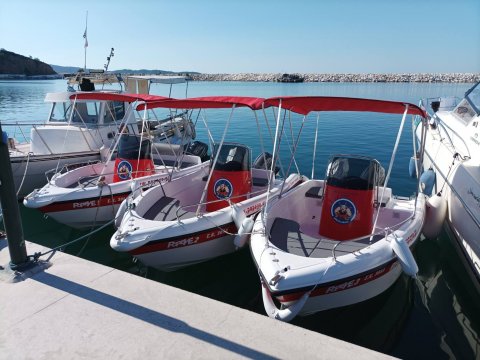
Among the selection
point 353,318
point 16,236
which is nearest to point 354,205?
point 353,318

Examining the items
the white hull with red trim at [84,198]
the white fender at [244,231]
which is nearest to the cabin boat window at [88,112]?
the white hull with red trim at [84,198]

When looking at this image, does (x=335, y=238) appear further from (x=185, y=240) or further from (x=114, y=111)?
(x=114, y=111)

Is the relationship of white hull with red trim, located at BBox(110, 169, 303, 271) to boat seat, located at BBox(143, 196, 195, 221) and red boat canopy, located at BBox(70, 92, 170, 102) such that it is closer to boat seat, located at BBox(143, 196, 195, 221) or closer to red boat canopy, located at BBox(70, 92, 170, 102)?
boat seat, located at BBox(143, 196, 195, 221)

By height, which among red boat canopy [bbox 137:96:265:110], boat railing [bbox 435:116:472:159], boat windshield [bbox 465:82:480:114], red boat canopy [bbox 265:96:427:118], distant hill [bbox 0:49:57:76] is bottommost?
distant hill [bbox 0:49:57:76]

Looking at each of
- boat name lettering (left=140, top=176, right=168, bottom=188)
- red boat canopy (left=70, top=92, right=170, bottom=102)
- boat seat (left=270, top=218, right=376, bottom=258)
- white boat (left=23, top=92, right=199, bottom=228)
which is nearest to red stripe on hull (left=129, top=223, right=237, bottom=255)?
boat seat (left=270, top=218, right=376, bottom=258)

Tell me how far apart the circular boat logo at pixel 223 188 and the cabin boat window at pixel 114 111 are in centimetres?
561

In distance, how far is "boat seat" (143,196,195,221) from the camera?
5953mm

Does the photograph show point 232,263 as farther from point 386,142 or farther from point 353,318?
point 386,142

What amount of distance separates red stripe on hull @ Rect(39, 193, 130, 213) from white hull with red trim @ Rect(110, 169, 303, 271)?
111cm

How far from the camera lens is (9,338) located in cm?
296

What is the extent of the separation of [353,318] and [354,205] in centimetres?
157

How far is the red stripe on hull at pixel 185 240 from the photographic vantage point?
16.8 ft

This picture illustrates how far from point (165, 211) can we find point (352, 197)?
3.10 meters

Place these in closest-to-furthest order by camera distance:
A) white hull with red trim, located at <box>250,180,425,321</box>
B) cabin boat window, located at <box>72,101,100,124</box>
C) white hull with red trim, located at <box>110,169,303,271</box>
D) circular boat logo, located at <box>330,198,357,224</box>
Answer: white hull with red trim, located at <box>250,180,425,321</box> < white hull with red trim, located at <box>110,169,303,271</box> < circular boat logo, located at <box>330,198,357,224</box> < cabin boat window, located at <box>72,101,100,124</box>
